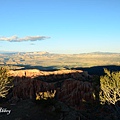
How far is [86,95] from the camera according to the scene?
7375 centimetres

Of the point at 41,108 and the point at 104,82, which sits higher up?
the point at 104,82

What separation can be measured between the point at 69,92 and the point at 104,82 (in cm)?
3737

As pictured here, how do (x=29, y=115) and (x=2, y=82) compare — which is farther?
(x=2, y=82)

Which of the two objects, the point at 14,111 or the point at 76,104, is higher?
the point at 14,111

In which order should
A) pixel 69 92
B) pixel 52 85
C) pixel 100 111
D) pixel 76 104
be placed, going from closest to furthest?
pixel 100 111 → pixel 76 104 → pixel 69 92 → pixel 52 85

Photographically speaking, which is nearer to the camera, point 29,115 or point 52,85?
point 29,115


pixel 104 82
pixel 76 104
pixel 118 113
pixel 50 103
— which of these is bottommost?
pixel 76 104

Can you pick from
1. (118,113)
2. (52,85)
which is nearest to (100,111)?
(118,113)

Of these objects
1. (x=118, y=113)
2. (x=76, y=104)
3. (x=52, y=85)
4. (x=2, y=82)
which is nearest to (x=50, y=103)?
Answer: (x=2, y=82)

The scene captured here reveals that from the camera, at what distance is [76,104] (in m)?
72.9

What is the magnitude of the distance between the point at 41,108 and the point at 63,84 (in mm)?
46303

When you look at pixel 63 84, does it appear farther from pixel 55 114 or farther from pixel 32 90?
pixel 55 114

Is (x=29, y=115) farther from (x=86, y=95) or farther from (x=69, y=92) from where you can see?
(x=69, y=92)

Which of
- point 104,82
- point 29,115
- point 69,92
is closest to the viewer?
point 29,115
